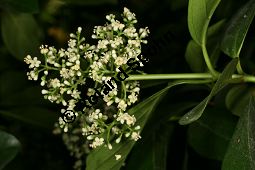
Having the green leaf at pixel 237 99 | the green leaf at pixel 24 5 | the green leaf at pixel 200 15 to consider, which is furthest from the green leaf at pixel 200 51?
the green leaf at pixel 24 5

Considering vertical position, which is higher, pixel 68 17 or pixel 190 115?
pixel 68 17

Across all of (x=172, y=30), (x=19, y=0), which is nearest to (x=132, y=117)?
(x=19, y=0)

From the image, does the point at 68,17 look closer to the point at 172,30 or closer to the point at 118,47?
the point at 172,30

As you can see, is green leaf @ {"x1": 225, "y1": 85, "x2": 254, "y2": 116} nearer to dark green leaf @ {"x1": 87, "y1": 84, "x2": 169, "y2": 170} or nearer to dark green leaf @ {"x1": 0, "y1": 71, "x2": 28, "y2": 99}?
dark green leaf @ {"x1": 87, "y1": 84, "x2": 169, "y2": 170}

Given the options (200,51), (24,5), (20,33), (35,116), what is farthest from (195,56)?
(20,33)

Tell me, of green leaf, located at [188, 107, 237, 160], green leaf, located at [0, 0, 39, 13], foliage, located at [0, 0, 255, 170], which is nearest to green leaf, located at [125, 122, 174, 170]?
foliage, located at [0, 0, 255, 170]

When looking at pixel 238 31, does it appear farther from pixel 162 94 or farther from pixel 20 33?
pixel 20 33
